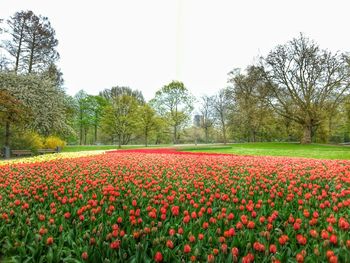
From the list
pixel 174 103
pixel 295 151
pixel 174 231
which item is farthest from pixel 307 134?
pixel 174 231

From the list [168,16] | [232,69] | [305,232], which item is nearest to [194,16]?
[168,16]

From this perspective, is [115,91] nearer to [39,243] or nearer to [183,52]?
[183,52]

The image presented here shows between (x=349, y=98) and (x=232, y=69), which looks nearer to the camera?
(x=349, y=98)

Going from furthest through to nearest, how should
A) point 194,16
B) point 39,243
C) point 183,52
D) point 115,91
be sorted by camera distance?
point 115,91, point 183,52, point 194,16, point 39,243

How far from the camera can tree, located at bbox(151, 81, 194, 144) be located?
122 feet

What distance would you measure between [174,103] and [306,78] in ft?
59.1

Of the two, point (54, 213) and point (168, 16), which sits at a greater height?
point (168, 16)

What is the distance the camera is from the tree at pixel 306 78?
25.2 meters

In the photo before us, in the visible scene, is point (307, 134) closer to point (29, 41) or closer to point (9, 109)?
point (9, 109)

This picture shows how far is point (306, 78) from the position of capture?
26594 millimetres

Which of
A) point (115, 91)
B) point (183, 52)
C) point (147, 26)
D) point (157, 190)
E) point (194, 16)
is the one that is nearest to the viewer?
point (157, 190)

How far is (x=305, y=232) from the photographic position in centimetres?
284

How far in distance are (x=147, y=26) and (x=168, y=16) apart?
2583 mm

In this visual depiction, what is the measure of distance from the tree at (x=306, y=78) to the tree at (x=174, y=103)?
1370 cm
